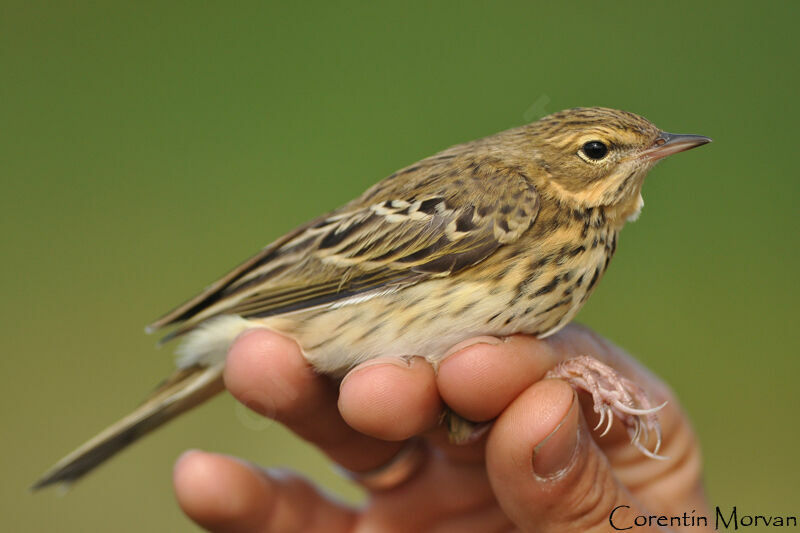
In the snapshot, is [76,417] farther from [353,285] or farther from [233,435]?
[353,285]

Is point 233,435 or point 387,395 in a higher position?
point 387,395

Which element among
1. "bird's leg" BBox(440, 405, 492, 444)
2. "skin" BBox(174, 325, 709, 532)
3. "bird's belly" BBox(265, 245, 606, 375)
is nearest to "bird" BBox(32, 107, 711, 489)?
"bird's belly" BBox(265, 245, 606, 375)

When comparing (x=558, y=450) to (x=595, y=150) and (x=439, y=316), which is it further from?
(x=595, y=150)

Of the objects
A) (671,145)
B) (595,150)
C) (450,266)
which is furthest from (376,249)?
(671,145)

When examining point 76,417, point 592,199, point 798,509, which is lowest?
point 798,509

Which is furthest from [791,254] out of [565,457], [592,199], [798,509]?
[565,457]

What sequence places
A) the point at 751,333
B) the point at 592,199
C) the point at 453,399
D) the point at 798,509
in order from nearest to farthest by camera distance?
the point at 453,399 < the point at 592,199 < the point at 798,509 < the point at 751,333

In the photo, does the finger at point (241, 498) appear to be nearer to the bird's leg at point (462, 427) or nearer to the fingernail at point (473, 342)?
the bird's leg at point (462, 427)
